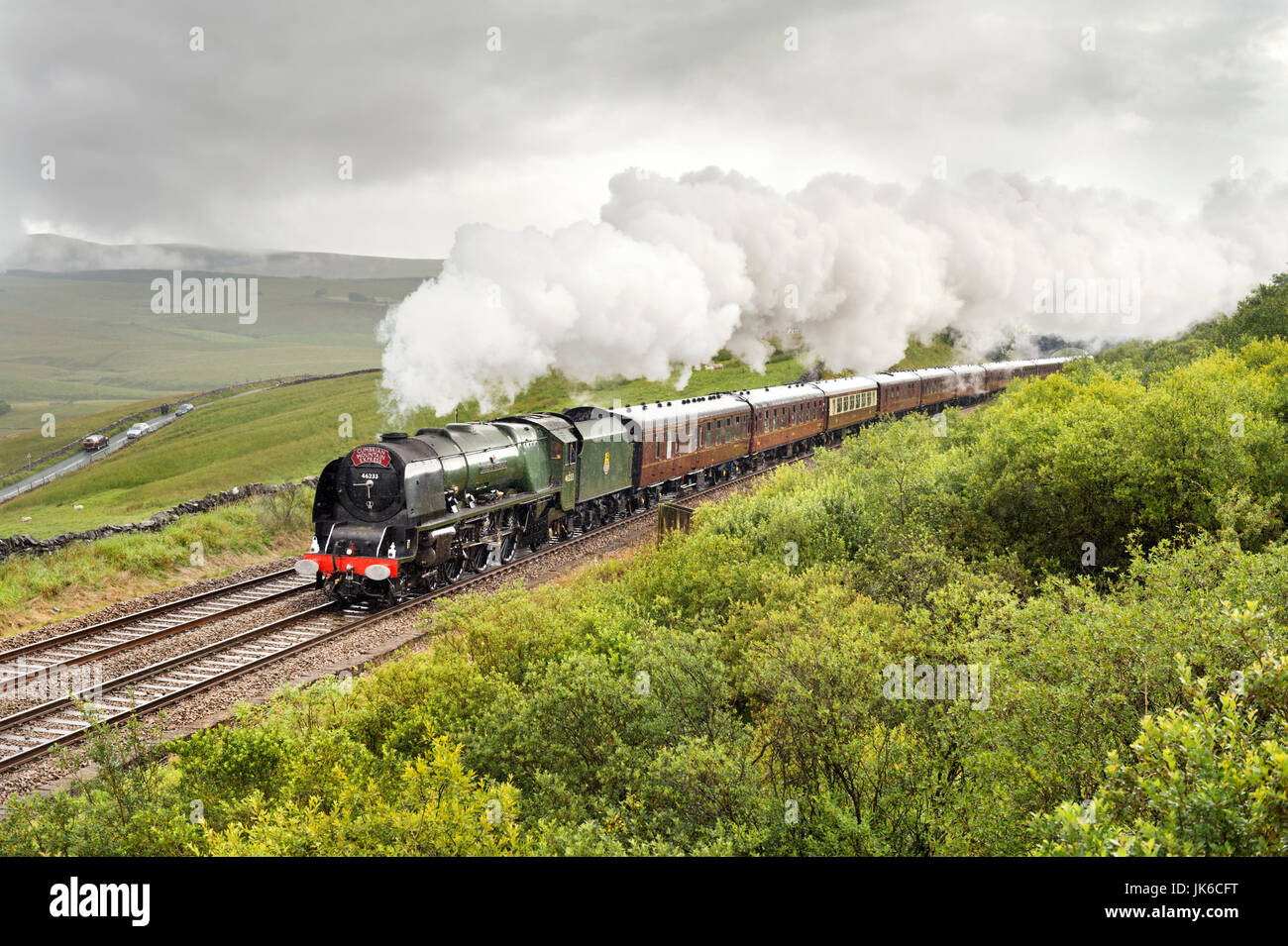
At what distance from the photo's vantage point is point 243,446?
74812mm

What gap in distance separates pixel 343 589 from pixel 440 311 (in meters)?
8.42

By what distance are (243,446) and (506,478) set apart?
2316 inches

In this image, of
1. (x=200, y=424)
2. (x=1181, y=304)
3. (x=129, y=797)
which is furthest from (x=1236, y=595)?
(x=200, y=424)

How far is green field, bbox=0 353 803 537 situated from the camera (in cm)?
5491

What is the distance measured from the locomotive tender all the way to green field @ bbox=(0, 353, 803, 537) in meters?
16.4

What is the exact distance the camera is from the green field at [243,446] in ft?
180

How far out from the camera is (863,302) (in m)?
44.6

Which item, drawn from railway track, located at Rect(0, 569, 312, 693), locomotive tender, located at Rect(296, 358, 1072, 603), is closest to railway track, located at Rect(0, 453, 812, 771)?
railway track, located at Rect(0, 569, 312, 693)

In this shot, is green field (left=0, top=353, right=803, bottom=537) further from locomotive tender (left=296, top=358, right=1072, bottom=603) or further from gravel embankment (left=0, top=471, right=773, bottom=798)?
gravel embankment (left=0, top=471, right=773, bottom=798)

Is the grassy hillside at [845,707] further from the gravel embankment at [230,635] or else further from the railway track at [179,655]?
the railway track at [179,655]

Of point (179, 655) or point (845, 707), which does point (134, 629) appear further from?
point (845, 707)

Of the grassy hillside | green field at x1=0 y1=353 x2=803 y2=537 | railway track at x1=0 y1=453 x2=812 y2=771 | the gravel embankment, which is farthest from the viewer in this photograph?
green field at x1=0 y1=353 x2=803 y2=537

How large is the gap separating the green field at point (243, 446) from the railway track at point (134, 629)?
21.1 metres
